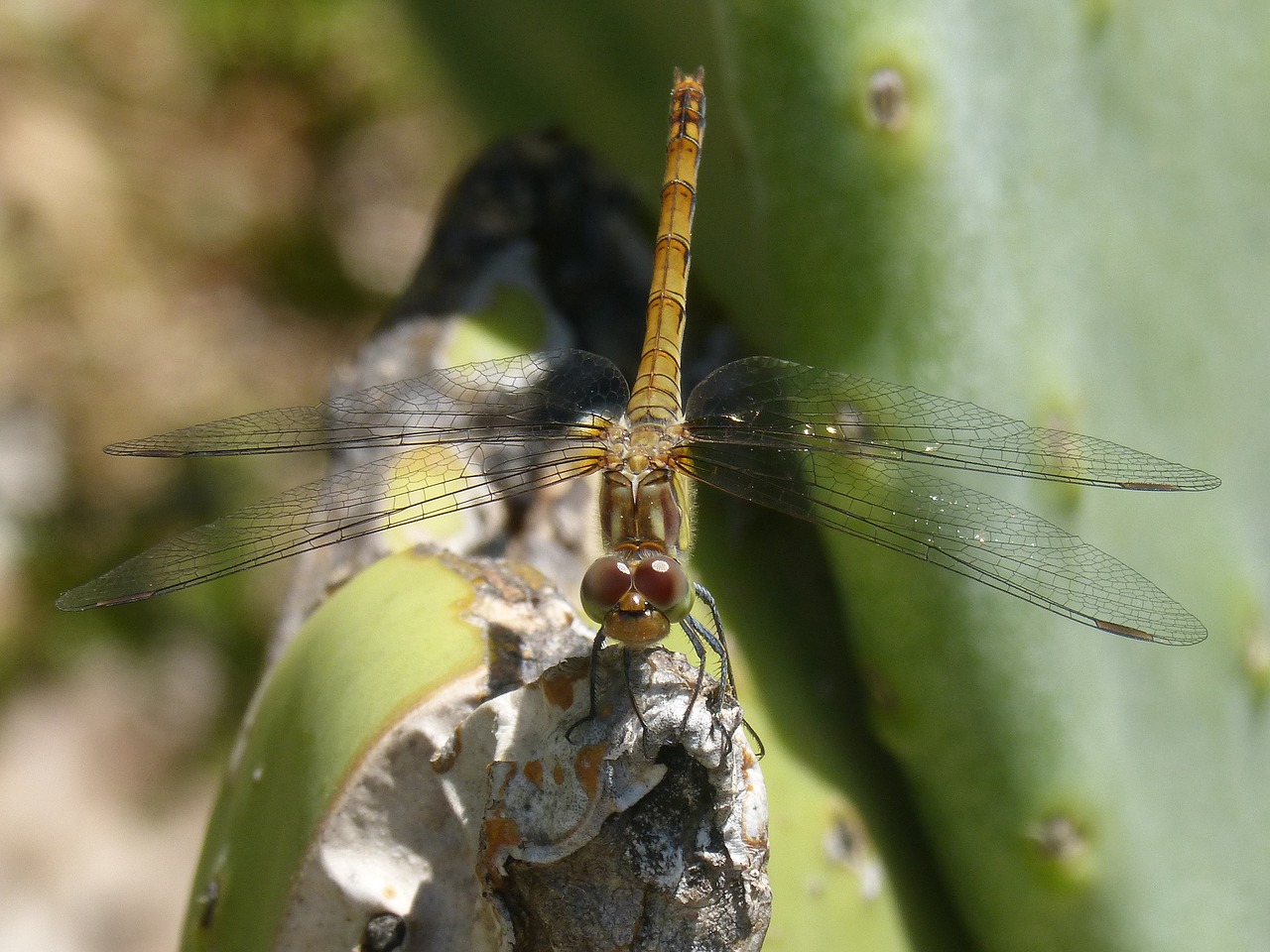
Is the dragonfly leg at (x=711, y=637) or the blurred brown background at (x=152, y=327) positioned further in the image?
the blurred brown background at (x=152, y=327)

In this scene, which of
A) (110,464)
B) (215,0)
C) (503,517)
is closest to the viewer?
(503,517)

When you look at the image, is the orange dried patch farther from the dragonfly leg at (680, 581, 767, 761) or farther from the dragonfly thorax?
the dragonfly thorax

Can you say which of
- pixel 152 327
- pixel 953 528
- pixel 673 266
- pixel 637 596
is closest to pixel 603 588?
pixel 637 596

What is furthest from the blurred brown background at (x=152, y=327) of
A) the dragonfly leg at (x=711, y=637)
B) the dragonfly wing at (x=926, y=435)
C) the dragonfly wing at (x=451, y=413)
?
the dragonfly leg at (x=711, y=637)

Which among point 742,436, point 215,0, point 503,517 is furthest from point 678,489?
point 215,0

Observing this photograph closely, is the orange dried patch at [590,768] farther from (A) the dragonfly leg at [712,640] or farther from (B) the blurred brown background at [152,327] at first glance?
(B) the blurred brown background at [152,327]

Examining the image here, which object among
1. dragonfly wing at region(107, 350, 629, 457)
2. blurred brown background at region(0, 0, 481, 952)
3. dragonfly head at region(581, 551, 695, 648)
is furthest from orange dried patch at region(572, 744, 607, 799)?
blurred brown background at region(0, 0, 481, 952)

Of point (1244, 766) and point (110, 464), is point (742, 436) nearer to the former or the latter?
point (1244, 766)

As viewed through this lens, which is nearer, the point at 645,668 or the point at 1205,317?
the point at 645,668
